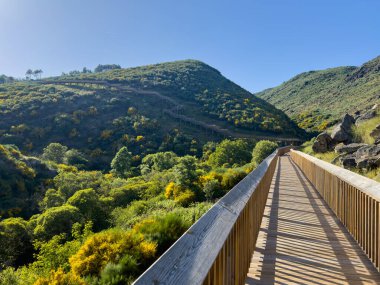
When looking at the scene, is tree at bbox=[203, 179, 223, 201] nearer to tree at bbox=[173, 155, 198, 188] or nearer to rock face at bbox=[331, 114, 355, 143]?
tree at bbox=[173, 155, 198, 188]

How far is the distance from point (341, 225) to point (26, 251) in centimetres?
1482

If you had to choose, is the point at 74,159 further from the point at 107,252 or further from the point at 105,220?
the point at 107,252

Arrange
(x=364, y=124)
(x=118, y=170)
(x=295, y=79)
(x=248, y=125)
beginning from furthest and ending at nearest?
(x=295, y=79) < (x=248, y=125) < (x=118, y=170) < (x=364, y=124)

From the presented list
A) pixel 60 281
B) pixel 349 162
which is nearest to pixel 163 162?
pixel 349 162

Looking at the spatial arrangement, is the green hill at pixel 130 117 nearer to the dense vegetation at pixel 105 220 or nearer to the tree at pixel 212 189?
the dense vegetation at pixel 105 220

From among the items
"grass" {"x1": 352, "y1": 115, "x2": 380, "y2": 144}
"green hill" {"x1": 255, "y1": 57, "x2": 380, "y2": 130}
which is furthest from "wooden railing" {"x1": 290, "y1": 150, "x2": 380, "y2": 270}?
"green hill" {"x1": 255, "y1": 57, "x2": 380, "y2": 130}

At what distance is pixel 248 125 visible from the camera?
59.2 m

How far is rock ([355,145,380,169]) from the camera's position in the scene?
25.0 feet

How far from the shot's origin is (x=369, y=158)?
7.88 metres

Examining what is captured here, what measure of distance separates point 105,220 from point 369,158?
13.4 m

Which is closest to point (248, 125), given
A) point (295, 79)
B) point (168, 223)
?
point (168, 223)

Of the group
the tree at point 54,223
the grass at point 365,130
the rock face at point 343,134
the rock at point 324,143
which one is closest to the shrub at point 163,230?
the grass at point 365,130

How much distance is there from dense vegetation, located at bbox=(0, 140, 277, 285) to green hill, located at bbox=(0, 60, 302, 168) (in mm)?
10004

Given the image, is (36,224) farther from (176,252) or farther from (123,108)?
(123,108)
